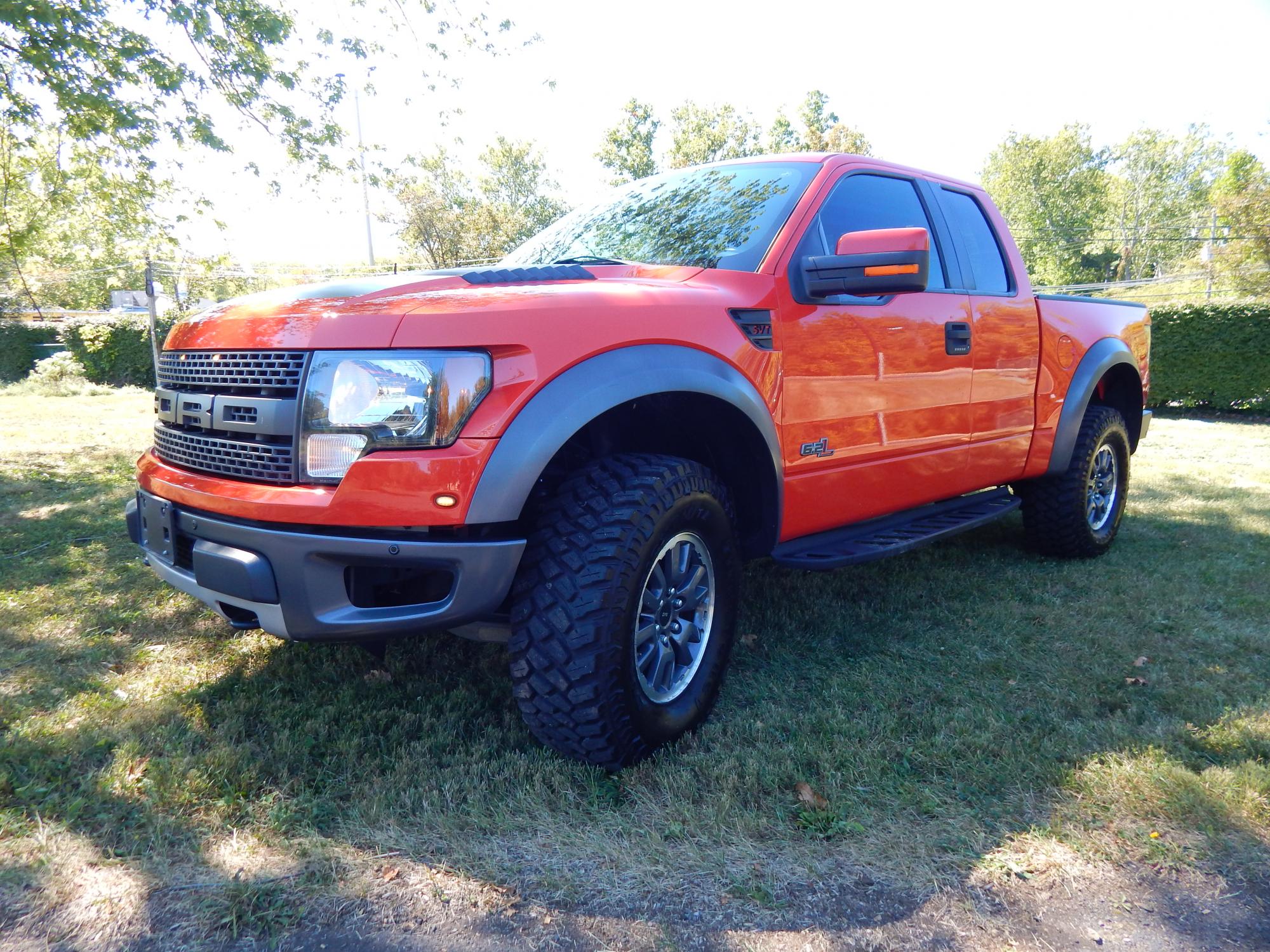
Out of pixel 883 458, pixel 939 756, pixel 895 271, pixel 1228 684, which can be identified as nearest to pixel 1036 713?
pixel 939 756

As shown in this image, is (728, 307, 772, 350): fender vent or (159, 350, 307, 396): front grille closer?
(159, 350, 307, 396): front grille

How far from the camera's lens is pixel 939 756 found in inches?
101

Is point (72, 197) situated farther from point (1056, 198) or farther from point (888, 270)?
point (1056, 198)

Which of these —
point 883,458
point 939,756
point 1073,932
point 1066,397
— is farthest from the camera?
point 1066,397

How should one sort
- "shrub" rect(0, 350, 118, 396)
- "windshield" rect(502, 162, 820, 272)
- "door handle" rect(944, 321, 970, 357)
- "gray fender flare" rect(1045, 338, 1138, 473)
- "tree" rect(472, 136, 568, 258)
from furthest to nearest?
"tree" rect(472, 136, 568, 258), "shrub" rect(0, 350, 118, 396), "gray fender flare" rect(1045, 338, 1138, 473), "door handle" rect(944, 321, 970, 357), "windshield" rect(502, 162, 820, 272)

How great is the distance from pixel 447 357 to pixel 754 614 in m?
2.25

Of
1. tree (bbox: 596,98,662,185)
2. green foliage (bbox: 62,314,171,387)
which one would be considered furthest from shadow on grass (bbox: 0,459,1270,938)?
tree (bbox: 596,98,662,185)

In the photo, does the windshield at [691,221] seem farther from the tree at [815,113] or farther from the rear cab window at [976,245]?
the tree at [815,113]

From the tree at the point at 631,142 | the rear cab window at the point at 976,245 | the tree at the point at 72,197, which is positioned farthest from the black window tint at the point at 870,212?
the tree at the point at 631,142

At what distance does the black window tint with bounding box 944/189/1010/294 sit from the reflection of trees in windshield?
1.22 metres

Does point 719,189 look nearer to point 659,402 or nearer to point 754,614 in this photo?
point 659,402

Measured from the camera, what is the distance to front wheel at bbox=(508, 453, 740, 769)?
2.24 meters

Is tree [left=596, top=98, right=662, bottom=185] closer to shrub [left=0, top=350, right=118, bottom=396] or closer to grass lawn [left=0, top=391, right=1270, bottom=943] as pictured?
shrub [left=0, top=350, right=118, bottom=396]

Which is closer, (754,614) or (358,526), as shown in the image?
(358,526)
